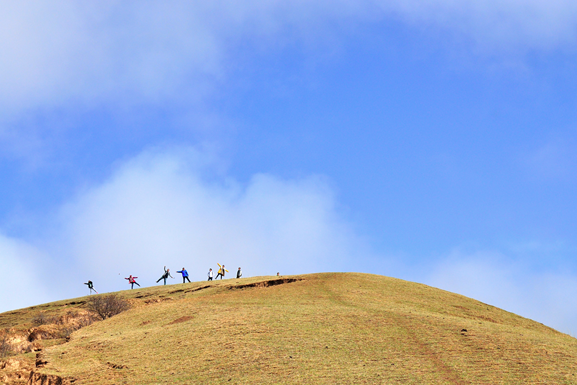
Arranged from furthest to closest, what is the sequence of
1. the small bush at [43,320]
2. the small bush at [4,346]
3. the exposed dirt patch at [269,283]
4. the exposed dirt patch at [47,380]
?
the exposed dirt patch at [269,283] → the small bush at [43,320] → the small bush at [4,346] → the exposed dirt patch at [47,380]

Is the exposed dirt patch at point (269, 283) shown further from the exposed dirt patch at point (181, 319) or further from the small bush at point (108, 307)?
the exposed dirt patch at point (181, 319)

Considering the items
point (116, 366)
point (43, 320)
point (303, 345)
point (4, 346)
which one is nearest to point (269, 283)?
point (303, 345)

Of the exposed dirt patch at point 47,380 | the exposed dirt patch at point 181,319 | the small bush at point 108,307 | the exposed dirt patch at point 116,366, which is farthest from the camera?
the small bush at point 108,307

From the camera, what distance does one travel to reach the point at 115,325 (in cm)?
3319

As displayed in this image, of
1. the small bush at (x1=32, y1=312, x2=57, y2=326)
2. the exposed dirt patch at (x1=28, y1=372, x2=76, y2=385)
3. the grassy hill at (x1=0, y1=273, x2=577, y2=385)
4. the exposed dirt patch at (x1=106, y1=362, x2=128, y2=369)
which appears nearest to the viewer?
the grassy hill at (x1=0, y1=273, x2=577, y2=385)

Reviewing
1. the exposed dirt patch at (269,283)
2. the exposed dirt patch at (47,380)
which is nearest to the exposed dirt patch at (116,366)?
the exposed dirt patch at (47,380)

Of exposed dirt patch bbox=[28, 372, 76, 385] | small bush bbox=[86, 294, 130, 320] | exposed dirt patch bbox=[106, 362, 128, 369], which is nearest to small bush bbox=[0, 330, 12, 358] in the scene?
small bush bbox=[86, 294, 130, 320]

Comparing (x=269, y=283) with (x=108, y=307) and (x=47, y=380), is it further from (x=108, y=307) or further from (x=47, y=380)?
(x=47, y=380)

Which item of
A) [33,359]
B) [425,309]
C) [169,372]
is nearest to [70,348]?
[33,359]

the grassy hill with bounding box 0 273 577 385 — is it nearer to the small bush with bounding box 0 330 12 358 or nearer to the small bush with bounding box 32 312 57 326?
the small bush with bounding box 32 312 57 326

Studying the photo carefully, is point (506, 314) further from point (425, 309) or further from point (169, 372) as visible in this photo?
point (169, 372)

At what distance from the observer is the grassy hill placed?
824 inches

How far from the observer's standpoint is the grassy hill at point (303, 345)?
20922mm

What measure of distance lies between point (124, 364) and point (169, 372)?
323 centimetres
